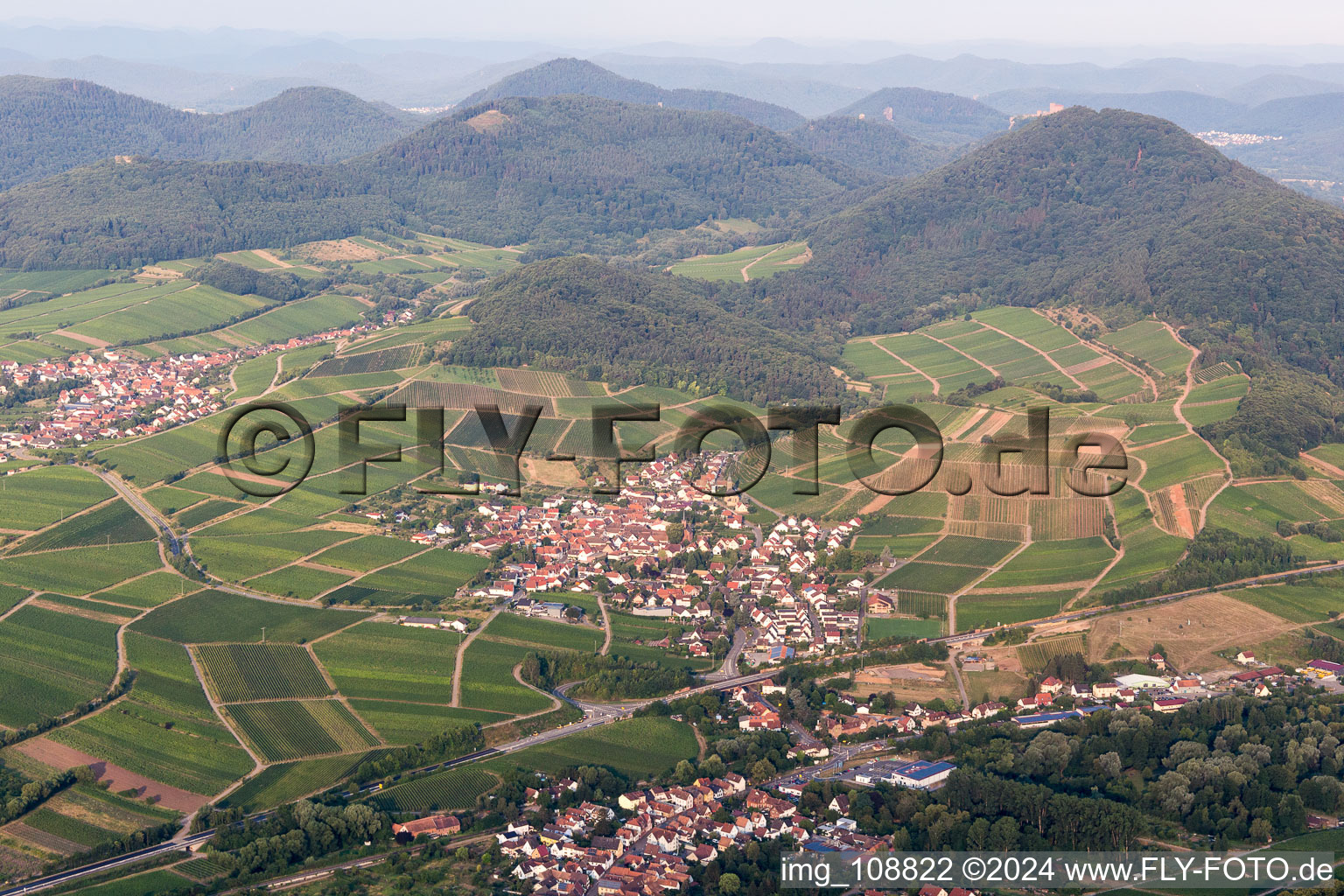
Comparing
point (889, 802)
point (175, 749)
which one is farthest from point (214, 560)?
point (889, 802)

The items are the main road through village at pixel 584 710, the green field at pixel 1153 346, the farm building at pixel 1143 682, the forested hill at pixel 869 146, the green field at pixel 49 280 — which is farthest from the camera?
the forested hill at pixel 869 146

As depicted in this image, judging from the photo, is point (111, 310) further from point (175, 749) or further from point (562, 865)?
point (562, 865)

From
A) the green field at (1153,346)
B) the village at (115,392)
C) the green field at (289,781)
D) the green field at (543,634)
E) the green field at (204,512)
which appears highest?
the green field at (1153,346)

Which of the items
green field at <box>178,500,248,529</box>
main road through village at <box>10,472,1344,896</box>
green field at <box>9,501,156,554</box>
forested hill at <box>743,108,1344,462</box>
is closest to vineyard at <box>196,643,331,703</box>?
main road through village at <box>10,472,1344,896</box>

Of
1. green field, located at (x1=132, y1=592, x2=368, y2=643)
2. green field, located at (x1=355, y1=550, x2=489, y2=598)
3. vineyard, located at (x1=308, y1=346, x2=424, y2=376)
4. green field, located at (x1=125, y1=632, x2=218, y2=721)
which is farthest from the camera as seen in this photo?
vineyard, located at (x1=308, y1=346, x2=424, y2=376)

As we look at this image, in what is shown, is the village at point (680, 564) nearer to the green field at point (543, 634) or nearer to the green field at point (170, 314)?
the green field at point (543, 634)

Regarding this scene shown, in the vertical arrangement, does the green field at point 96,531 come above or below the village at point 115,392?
below

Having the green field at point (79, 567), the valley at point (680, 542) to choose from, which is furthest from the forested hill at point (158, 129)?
the green field at point (79, 567)

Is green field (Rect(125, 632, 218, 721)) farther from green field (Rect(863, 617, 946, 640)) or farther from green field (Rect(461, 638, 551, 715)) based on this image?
green field (Rect(863, 617, 946, 640))
